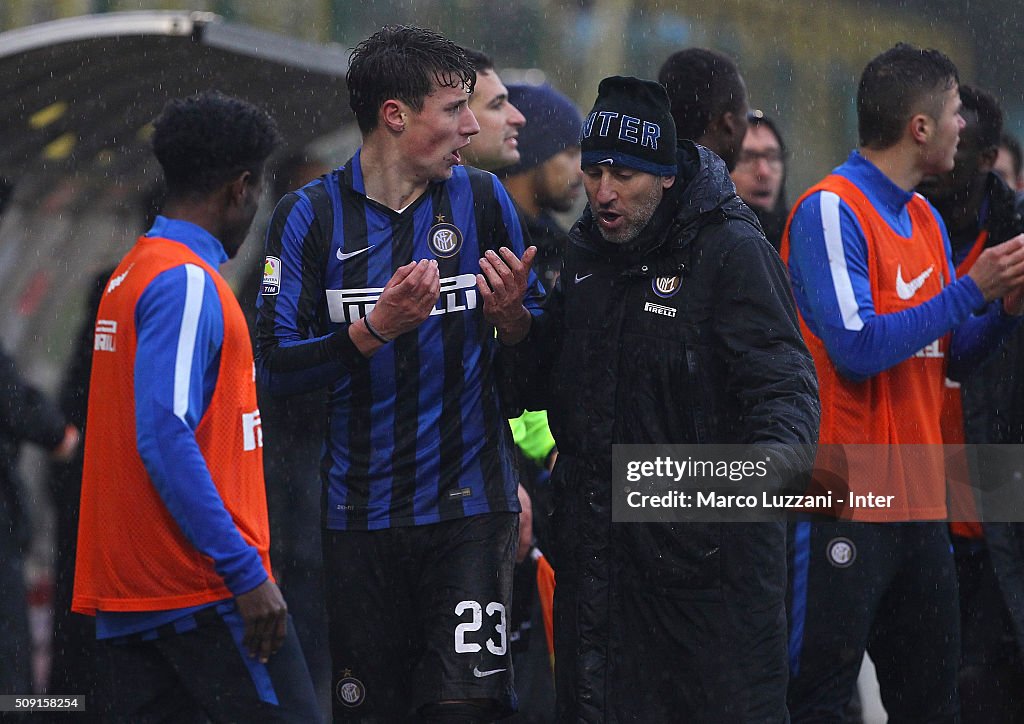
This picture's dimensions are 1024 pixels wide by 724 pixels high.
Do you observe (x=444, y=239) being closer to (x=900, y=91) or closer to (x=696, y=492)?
(x=696, y=492)

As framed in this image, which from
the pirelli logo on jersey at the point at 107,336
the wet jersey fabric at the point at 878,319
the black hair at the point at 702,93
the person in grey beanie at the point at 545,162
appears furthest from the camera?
the person in grey beanie at the point at 545,162

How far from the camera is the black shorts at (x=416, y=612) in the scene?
4324 millimetres

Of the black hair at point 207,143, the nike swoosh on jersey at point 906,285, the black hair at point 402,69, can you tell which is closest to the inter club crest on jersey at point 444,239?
the black hair at point 402,69

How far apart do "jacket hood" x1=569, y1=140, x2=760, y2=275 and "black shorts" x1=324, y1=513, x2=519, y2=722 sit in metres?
0.82

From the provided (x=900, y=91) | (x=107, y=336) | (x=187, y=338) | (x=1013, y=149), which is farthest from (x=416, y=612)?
(x=1013, y=149)

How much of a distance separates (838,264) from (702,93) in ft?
2.77

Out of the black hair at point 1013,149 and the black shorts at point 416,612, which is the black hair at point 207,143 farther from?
the black hair at point 1013,149

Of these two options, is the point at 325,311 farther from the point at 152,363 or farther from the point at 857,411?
the point at 857,411

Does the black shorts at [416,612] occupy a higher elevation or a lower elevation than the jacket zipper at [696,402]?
lower

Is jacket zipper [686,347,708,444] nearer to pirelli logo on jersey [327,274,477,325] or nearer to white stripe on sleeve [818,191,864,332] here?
pirelli logo on jersey [327,274,477,325]

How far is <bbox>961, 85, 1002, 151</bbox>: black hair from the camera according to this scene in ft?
18.7

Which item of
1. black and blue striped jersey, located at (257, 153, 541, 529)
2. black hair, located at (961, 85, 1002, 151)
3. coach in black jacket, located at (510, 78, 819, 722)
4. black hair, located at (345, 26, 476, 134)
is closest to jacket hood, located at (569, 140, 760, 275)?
coach in black jacket, located at (510, 78, 819, 722)

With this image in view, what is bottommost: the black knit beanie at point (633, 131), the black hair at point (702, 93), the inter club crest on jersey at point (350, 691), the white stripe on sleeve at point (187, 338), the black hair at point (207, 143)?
the inter club crest on jersey at point (350, 691)

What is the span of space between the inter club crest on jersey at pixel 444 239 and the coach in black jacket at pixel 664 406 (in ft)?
1.32
